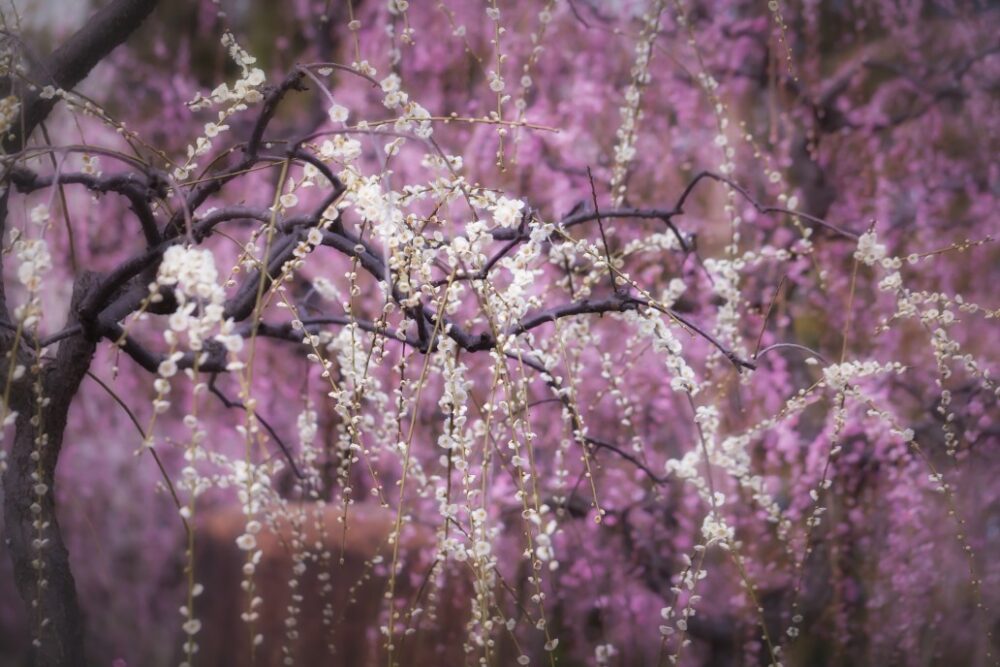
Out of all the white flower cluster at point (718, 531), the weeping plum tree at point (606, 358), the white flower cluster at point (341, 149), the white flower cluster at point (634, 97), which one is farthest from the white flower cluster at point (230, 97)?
the white flower cluster at point (718, 531)

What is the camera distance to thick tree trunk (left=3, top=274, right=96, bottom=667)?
4.08 feet

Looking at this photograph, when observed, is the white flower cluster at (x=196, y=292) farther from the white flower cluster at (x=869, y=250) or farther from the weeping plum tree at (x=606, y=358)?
the white flower cluster at (x=869, y=250)

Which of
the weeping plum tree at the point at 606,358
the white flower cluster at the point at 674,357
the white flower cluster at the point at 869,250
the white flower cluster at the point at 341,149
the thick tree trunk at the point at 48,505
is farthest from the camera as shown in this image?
the weeping plum tree at the point at 606,358

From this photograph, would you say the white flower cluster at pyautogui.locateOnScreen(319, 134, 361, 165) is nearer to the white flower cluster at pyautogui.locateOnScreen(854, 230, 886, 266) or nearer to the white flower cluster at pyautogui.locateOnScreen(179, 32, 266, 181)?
the white flower cluster at pyautogui.locateOnScreen(179, 32, 266, 181)

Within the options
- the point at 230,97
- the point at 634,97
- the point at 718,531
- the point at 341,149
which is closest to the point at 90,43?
the point at 230,97

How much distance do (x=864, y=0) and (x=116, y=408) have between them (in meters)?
3.22

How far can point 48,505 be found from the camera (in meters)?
1.25

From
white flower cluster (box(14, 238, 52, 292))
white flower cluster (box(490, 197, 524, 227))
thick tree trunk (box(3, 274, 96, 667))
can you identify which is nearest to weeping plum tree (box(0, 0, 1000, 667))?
thick tree trunk (box(3, 274, 96, 667))

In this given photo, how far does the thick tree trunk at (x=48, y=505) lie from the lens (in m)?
1.24

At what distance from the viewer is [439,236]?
1211mm

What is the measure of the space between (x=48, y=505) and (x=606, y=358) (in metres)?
0.94

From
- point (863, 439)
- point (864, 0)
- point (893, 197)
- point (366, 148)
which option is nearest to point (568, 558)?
point (863, 439)

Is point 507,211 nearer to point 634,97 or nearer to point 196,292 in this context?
point 196,292

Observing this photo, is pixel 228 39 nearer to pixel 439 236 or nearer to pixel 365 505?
pixel 439 236
